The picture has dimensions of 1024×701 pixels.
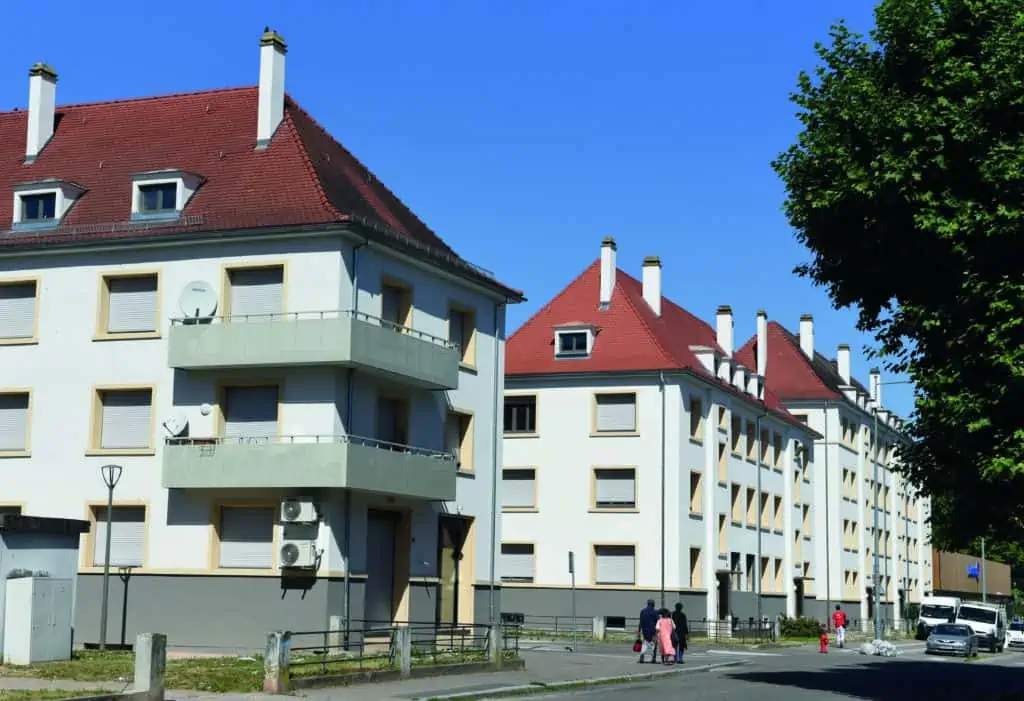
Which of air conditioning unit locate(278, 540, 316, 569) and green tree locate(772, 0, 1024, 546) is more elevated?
green tree locate(772, 0, 1024, 546)

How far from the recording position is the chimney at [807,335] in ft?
285

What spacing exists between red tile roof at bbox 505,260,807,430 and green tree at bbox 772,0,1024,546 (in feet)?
92.9

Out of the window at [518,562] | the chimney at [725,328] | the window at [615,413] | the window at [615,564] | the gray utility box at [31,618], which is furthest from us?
the chimney at [725,328]

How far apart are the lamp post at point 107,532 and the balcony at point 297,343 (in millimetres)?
3132

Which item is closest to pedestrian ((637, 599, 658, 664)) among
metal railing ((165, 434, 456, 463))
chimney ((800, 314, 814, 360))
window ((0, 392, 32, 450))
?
metal railing ((165, 434, 456, 463))

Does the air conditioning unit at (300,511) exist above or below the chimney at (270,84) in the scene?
below

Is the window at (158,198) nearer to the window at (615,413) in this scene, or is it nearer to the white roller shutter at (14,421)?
the white roller shutter at (14,421)

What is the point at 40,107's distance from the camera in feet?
135

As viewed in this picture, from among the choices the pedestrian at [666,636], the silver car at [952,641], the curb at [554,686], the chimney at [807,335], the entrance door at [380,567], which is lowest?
the silver car at [952,641]

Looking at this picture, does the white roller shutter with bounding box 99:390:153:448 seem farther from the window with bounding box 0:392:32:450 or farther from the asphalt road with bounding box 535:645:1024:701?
the asphalt road with bounding box 535:645:1024:701

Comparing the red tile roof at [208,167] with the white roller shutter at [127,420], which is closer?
the red tile roof at [208,167]

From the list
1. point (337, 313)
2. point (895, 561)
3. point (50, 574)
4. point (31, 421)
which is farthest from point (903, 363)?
point (895, 561)

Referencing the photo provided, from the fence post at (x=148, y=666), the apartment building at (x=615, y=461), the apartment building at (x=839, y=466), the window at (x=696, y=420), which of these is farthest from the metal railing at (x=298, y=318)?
the apartment building at (x=839, y=466)

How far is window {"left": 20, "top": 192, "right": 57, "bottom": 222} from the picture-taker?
126 feet
